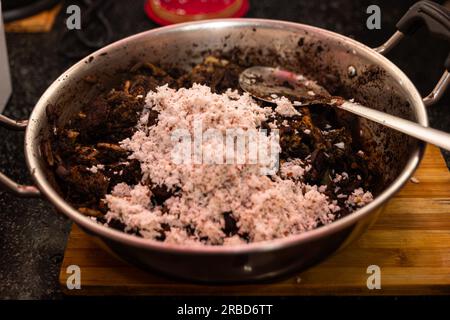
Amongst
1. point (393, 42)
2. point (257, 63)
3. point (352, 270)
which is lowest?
point (352, 270)

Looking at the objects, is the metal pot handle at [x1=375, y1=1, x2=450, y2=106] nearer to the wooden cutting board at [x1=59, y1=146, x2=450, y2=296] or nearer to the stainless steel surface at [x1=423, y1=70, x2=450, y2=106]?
the stainless steel surface at [x1=423, y1=70, x2=450, y2=106]

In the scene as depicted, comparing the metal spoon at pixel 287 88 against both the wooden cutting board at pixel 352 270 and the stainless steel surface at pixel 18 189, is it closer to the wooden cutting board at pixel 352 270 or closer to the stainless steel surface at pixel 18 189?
the wooden cutting board at pixel 352 270

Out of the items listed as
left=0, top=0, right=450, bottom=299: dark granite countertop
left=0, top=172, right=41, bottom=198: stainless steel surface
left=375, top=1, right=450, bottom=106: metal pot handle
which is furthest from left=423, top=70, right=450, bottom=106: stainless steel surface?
left=0, top=172, right=41, bottom=198: stainless steel surface

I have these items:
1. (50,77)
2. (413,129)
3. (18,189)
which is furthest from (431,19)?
(50,77)

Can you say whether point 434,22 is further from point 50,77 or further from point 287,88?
point 50,77

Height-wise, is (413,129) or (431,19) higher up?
(431,19)

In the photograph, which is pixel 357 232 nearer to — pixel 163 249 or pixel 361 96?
pixel 163 249

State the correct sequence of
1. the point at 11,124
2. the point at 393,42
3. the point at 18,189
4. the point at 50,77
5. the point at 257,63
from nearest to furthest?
1. the point at 18,189
2. the point at 11,124
3. the point at 393,42
4. the point at 257,63
5. the point at 50,77

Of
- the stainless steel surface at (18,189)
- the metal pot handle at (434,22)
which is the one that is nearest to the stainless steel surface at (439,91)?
the metal pot handle at (434,22)
